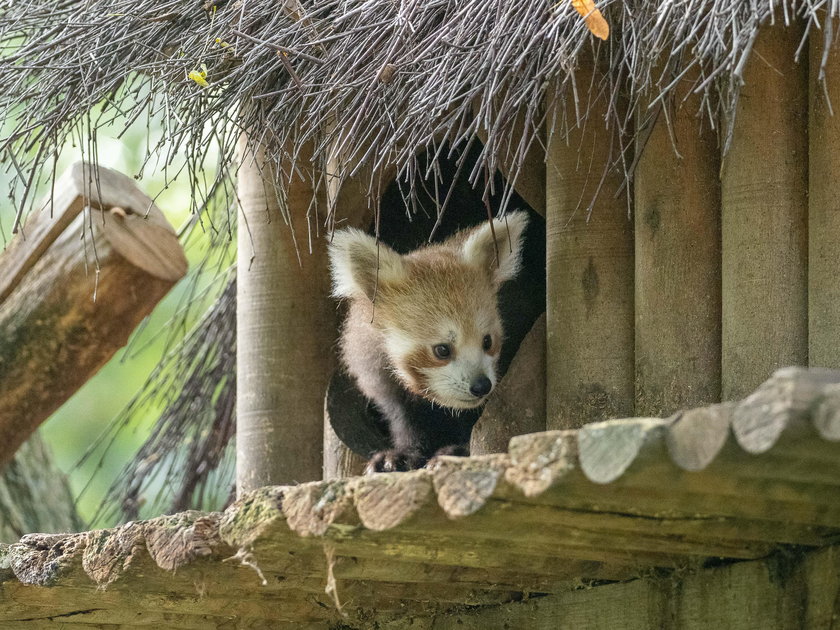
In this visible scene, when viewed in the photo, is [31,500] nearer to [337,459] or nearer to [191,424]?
[191,424]

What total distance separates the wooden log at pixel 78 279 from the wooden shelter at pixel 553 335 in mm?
140

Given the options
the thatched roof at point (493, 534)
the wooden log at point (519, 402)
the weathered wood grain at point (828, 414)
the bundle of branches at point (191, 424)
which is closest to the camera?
the weathered wood grain at point (828, 414)

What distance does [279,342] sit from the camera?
519 centimetres

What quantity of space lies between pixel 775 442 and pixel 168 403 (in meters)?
5.15

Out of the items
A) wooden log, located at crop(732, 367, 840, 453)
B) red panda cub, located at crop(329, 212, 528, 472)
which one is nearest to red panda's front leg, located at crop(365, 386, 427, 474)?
red panda cub, located at crop(329, 212, 528, 472)

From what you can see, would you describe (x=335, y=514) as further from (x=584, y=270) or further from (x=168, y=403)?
(x=168, y=403)

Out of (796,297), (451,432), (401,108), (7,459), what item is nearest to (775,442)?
(796,297)

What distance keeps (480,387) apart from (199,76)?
1.76 meters

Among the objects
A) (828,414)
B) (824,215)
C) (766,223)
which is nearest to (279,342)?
Answer: (766,223)

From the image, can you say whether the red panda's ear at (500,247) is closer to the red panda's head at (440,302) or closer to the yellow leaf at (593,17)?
the red panda's head at (440,302)

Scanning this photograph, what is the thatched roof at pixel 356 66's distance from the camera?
348cm

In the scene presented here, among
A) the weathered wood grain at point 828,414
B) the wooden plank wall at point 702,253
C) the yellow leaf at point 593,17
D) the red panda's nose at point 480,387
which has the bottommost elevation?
the weathered wood grain at point 828,414

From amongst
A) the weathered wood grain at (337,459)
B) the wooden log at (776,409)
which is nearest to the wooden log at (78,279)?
the weathered wood grain at (337,459)

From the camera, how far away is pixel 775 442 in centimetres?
211
